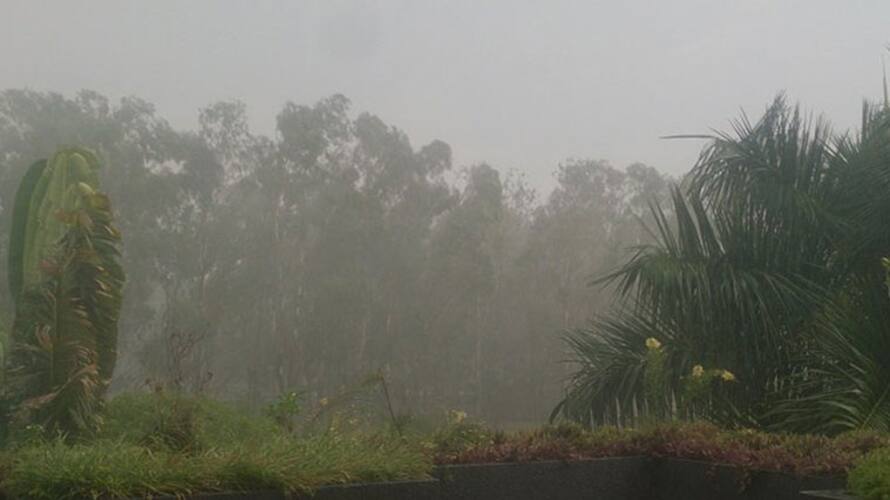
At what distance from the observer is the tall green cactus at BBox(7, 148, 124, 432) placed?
219 inches

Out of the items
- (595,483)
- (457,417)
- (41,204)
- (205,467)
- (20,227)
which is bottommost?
(595,483)

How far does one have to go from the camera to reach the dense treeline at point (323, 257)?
2325 cm

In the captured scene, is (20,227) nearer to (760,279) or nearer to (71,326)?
(71,326)

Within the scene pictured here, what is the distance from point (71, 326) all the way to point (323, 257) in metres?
19.0

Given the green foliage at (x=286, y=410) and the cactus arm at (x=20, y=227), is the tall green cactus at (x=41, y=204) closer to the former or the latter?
the cactus arm at (x=20, y=227)

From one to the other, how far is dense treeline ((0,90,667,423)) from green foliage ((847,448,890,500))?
19.1 m

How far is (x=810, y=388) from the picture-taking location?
26.0ft

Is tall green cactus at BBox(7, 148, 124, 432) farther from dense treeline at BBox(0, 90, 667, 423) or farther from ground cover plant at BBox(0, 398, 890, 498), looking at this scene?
dense treeline at BBox(0, 90, 667, 423)

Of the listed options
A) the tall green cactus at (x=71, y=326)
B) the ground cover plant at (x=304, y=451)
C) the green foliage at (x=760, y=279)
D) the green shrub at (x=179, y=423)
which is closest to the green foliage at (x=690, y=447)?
the ground cover plant at (x=304, y=451)

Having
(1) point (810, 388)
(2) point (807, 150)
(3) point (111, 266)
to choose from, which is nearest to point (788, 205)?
(2) point (807, 150)

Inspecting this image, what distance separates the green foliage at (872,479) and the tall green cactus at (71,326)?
399 centimetres

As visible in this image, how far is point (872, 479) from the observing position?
3678 millimetres

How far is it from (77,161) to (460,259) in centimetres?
1814

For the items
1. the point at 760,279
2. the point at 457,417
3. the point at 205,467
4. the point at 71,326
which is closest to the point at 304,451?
the point at 205,467
